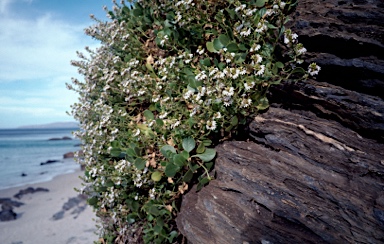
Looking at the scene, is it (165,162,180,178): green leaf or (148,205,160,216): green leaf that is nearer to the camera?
(165,162,180,178): green leaf

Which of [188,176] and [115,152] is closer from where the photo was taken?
[188,176]

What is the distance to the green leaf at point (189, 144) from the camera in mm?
2611

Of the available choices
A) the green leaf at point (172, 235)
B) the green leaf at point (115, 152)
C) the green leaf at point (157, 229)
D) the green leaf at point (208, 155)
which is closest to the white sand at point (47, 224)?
the green leaf at point (115, 152)

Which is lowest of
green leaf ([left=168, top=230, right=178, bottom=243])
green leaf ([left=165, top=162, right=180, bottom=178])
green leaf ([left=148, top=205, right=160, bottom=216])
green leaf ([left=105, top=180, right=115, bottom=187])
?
green leaf ([left=168, top=230, right=178, bottom=243])

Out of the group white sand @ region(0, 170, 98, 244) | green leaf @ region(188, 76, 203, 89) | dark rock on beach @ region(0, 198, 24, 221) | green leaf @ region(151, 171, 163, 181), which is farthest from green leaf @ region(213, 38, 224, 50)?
dark rock on beach @ region(0, 198, 24, 221)

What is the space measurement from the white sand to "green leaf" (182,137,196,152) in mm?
4556

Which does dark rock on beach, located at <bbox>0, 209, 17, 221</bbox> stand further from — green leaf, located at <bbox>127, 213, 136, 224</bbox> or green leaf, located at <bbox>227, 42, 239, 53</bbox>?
green leaf, located at <bbox>227, 42, 239, 53</bbox>

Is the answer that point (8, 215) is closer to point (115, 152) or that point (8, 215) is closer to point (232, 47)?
point (115, 152)

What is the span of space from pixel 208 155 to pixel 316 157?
98 cm

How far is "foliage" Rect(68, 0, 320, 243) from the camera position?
2.58 m

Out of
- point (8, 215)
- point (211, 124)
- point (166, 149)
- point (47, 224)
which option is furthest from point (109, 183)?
point (8, 215)

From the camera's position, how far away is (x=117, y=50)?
14.0 ft

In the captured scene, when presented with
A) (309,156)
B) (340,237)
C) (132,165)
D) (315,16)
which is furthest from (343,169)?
(132,165)

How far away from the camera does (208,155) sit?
261cm
